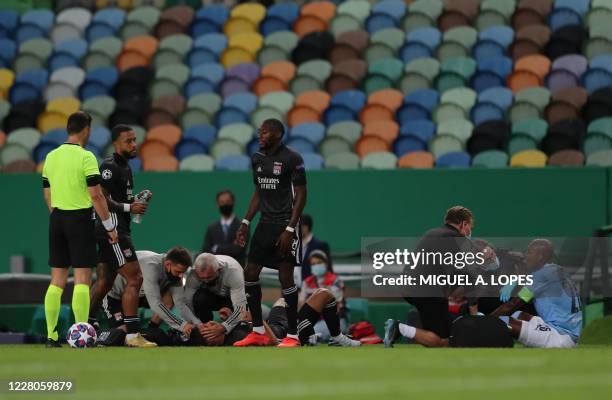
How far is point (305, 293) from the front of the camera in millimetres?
13672

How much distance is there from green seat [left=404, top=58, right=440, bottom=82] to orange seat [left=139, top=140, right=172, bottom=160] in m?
3.50

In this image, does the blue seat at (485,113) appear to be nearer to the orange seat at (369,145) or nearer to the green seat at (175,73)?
the orange seat at (369,145)

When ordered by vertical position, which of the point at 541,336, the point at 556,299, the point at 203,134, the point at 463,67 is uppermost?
the point at 463,67

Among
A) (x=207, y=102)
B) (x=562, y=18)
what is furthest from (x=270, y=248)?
(x=562, y=18)

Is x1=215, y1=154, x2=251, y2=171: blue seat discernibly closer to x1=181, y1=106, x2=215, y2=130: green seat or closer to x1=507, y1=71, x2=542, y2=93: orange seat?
x1=181, y1=106, x2=215, y2=130: green seat

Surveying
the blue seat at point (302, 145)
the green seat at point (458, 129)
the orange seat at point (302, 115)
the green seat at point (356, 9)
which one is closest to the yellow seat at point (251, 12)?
the green seat at point (356, 9)

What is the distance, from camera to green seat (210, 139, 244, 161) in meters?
17.7

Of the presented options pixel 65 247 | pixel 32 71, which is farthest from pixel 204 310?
pixel 32 71

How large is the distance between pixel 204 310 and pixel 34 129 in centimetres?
775

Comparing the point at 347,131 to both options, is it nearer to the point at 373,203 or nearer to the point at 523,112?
the point at 373,203

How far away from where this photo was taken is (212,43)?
65.3 feet

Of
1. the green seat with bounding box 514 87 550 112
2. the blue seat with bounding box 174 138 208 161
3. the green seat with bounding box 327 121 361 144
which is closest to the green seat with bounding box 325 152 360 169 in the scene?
the green seat with bounding box 327 121 361 144

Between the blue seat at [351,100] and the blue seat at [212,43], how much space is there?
8.30ft

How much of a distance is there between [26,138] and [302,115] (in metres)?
3.90
